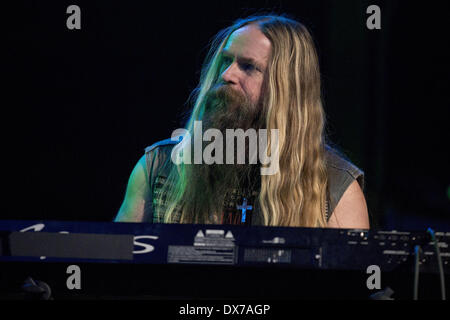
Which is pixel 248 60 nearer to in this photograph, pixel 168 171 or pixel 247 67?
pixel 247 67

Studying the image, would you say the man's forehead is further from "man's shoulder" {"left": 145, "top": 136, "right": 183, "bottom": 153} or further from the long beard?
"man's shoulder" {"left": 145, "top": 136, "right": 183, "bottom": 153}

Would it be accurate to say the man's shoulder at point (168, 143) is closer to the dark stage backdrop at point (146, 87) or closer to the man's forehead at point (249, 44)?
the dark stage backdrop at point (146, 87)

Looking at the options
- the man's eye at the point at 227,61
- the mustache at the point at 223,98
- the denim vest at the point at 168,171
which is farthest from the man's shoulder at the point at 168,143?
the man's eye at the point at 227,61

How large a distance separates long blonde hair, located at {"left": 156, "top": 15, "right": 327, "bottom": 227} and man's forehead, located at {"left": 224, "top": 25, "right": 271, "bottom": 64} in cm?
2

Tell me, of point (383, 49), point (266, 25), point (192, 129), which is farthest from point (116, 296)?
point (383, 49)

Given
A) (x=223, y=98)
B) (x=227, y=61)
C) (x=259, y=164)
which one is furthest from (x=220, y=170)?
(x=227, y=61)

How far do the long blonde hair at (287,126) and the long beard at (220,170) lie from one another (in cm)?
A: 1

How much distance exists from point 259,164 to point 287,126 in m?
0.15

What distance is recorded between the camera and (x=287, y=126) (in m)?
1.40

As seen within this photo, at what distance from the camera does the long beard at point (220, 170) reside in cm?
133

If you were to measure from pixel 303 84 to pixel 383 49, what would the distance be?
0.27 metres

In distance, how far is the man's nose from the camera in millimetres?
1385
